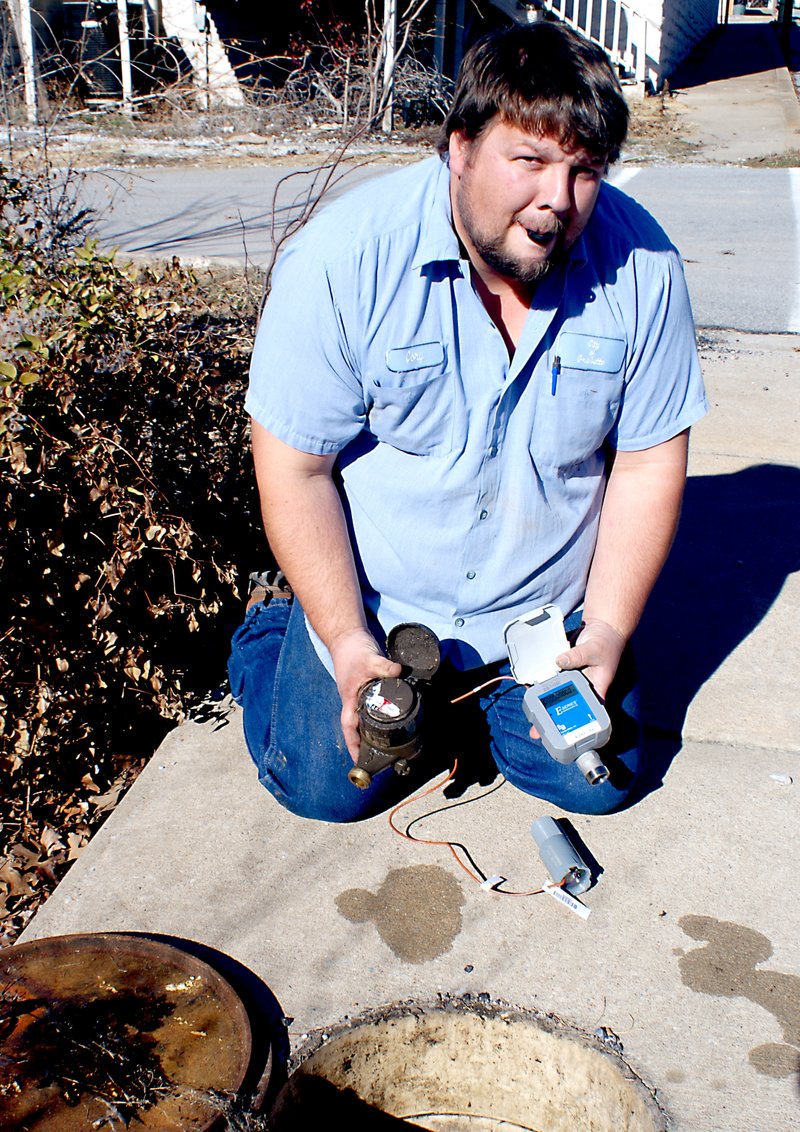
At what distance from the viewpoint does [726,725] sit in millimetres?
2805

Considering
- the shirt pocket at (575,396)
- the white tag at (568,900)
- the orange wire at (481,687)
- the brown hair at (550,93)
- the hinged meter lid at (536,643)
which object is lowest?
the white tag at (568,900)

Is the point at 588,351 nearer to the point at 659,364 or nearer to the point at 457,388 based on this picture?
the point at 659,364

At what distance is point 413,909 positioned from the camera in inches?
88.7

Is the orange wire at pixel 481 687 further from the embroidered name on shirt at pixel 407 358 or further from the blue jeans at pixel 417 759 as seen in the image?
the embroidered name on shirt at pixel 407 358

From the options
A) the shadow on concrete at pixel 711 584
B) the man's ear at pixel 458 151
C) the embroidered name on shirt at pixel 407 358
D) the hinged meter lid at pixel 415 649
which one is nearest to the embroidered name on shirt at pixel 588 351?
the embroidered name on shirt at pixel 407 358

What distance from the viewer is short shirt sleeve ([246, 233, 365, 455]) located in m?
2.24

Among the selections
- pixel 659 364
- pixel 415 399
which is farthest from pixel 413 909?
pixel 659 364

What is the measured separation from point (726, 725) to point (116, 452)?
5.71ft

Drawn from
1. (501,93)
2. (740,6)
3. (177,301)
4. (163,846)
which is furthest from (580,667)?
(740,6)

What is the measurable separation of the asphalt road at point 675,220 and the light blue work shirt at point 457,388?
133 inches

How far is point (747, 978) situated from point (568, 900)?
0.38 m

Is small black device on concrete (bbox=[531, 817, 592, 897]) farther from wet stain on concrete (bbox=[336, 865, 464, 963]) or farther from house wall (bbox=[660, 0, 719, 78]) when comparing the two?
house wall (bbox=[660, 0, 719, 78])

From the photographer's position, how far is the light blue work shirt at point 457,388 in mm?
2242

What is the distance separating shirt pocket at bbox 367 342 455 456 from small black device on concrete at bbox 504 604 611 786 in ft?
1.60
